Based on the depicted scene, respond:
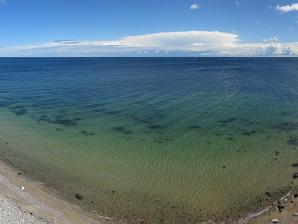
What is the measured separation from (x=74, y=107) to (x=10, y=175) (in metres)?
29.5

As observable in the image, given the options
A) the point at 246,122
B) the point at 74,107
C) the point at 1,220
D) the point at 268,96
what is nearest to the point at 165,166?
the point at 1,220

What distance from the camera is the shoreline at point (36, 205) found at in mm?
22422

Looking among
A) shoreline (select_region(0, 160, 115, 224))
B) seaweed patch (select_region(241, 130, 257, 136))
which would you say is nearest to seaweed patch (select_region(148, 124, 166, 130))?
seaweed patch (select_region(241, 130, 257, 136))

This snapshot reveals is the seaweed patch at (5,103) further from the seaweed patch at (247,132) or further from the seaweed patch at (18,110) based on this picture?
the seaweed patch at (247,132)

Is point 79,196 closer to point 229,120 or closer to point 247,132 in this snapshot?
point 247,132

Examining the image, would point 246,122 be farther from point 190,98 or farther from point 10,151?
point 10,151

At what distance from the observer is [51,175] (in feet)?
106

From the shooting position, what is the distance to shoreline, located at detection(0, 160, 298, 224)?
23.1 metres

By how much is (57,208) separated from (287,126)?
32.0 m

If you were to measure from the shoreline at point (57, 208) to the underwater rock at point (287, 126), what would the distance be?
18352mm

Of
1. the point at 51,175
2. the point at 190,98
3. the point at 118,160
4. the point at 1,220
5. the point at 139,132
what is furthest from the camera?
the point at 190,98

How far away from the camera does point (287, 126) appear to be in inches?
1823

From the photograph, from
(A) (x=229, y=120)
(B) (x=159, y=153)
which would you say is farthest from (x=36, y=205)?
(A) (x=229, y=120)

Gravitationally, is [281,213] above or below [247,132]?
below
